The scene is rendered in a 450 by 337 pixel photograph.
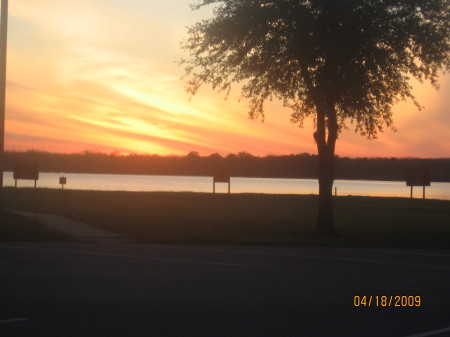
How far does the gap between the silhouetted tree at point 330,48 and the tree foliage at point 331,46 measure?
0.03m

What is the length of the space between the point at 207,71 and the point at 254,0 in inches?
119

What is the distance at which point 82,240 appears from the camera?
22672mm

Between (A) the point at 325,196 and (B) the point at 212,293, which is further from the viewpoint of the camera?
(A) the point at 325,196

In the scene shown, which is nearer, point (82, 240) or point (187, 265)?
point (187, 265)

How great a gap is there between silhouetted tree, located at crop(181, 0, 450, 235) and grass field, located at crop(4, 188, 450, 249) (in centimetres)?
275

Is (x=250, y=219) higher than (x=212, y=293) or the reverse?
higher

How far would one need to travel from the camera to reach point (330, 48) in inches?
991

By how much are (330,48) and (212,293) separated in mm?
14253

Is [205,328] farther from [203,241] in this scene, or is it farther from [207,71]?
[207,71]

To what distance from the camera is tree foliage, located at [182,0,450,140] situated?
25.2m

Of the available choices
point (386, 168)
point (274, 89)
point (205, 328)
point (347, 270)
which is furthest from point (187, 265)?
point (386, 168)
